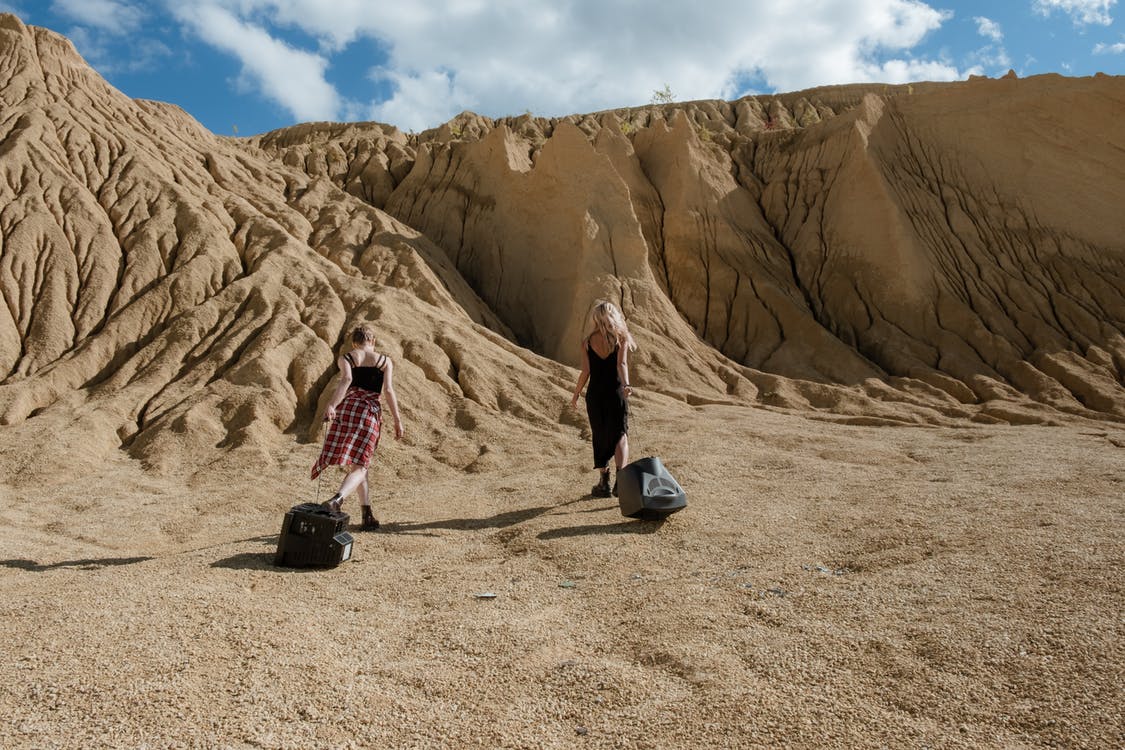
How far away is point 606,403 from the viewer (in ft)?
23.4

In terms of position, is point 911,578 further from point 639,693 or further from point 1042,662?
point 639,693

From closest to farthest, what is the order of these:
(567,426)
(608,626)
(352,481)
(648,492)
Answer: (608,626) → (648,492) → (352,481) → (567,426)

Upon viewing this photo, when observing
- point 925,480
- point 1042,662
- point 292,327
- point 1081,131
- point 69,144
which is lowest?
point 1042,662

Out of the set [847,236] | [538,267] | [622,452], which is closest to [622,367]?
[622,452]

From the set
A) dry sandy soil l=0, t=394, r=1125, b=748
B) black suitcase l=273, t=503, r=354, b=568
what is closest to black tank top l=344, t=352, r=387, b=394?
dry sandy soil l=0, t=394, r=1125, b=748

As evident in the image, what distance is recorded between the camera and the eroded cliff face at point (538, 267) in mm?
11953

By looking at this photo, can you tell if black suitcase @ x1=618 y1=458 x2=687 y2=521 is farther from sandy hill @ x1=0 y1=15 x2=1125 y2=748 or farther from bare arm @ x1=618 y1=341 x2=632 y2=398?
bare arm @ x1=618 y1=341 x2=632 y2=398

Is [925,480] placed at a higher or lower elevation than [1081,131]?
lower

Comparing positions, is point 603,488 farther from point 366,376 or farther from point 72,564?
point 72,564

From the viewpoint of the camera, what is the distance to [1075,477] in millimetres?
7098

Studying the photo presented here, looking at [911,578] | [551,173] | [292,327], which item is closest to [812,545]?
[911,578]

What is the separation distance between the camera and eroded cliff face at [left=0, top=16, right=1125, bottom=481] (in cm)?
1195

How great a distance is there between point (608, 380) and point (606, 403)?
0.22 m

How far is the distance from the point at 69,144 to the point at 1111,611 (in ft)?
66.0
